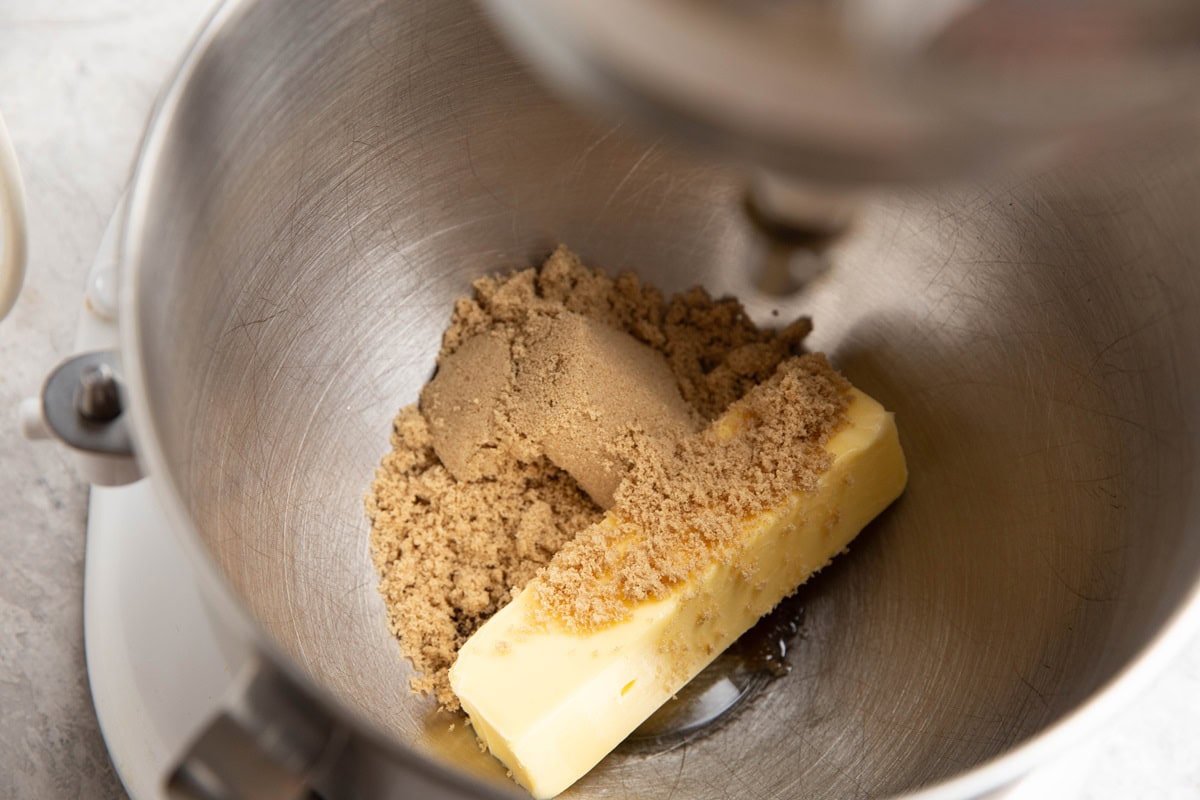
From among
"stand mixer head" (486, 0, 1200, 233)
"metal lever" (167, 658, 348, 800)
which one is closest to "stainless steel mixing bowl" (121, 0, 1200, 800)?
"metal lever" (167, 658, 348, 800)

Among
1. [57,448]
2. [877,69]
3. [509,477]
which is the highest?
[877,69]

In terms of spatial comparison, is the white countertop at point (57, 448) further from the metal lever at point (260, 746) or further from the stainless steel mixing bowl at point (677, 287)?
the metal lever at point (260, 746)

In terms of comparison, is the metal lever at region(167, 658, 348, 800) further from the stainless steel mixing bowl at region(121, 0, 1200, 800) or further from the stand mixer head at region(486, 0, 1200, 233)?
the stand mixer head at region(486, 0, 1200, 233)

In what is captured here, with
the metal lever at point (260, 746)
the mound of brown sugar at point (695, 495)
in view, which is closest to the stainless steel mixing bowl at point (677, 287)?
the metal lever at point (260, 746)

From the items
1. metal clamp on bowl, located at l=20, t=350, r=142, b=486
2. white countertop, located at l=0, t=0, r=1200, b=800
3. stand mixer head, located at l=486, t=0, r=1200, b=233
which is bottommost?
white countertop, located at l=0, t=0, r=1200, b=800

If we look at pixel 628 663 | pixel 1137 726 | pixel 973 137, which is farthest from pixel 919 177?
pixel 1137 726

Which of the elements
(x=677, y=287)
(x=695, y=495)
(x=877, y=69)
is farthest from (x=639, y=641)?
(x=877, y=69)

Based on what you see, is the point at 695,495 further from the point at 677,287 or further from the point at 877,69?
the point at 877,69
